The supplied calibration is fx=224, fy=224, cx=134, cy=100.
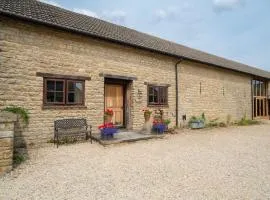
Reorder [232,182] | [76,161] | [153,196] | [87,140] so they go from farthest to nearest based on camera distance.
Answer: [87,140] < [76,161] < [232,182] < [153,196]

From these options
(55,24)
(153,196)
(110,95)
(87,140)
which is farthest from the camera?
(110,95)

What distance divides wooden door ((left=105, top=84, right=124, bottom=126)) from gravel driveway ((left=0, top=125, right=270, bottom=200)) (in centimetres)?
316

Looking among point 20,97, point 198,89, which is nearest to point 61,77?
point 20,97

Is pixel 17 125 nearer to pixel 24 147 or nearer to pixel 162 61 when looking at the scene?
pixel 24 147

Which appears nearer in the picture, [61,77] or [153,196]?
[153,196]

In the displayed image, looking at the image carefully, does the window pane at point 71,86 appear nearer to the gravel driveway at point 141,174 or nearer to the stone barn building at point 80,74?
the stone barn building at point 80,74

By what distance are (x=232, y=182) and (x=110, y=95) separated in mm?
7060

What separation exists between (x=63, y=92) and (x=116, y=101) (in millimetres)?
2983

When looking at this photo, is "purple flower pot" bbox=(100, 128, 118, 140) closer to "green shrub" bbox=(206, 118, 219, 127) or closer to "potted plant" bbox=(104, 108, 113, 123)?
"potted plant" bbox=(104, 108, 113, 123)

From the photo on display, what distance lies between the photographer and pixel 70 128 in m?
8.38

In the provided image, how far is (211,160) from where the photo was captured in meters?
6.19

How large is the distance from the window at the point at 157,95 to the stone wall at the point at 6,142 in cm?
726

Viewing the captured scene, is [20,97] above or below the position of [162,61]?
below

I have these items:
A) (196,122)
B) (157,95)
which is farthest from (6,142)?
(196,122)
